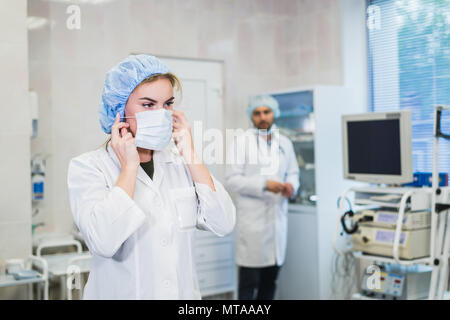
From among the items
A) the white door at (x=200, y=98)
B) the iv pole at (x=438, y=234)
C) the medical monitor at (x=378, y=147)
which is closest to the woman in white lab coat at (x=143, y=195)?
the white door at (x=200, y=98)

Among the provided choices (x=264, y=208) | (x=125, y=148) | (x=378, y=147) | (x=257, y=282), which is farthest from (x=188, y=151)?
(x=257, y=282)

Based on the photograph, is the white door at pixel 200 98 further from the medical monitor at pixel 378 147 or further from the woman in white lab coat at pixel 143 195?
the medical monitor at pixel 378 147

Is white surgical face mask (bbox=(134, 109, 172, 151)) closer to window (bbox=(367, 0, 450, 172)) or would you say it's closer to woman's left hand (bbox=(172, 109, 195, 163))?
woman's left hand (bbox=(172, 109, 195, 163))

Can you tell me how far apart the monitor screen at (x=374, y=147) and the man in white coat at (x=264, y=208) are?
1.09ft

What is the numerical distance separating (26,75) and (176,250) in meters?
1.37

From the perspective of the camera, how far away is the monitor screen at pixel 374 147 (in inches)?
103

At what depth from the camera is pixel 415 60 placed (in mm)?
2879

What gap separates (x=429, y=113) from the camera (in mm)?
2857

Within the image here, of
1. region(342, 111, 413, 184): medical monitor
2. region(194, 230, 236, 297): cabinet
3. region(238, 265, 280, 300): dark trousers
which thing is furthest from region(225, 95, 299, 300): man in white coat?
region(342, 111, 413, 184): medical monitor

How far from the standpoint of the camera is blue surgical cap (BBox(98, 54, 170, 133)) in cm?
116

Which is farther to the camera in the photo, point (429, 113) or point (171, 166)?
point (429, 113)

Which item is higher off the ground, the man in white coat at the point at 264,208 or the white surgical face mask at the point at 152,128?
the white surgical face mask at the point at 152,128

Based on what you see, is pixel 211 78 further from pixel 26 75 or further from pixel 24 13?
pixel 26 75
